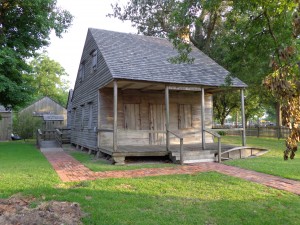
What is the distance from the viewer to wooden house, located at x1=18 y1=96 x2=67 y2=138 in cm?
2655

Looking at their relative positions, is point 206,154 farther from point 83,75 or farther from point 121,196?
Result: point 83,75

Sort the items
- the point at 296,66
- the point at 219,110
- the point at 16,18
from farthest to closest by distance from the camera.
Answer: the point at 219,110 → the point at 16,18 → the point at 296,66

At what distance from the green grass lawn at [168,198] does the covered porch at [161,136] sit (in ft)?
9.82

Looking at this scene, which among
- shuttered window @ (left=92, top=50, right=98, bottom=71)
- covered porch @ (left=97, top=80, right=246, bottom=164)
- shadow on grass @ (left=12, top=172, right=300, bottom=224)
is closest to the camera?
shadow on grass @ (left=12, top=172, right=300, bottom=224)

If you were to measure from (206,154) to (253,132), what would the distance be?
1737 cm

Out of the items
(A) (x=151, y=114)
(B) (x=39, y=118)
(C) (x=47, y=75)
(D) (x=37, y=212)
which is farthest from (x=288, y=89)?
(C) (x=47, y=75)

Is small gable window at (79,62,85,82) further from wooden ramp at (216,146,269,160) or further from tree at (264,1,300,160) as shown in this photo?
tree at (264,1,300,160)

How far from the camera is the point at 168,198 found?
5922 millimetres

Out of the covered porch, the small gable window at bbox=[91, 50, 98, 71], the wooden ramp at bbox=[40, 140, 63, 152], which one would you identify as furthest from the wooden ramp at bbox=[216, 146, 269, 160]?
the wooden ramp at bbox=[40, 140, 63, 152]

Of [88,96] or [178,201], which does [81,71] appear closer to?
[88,96]

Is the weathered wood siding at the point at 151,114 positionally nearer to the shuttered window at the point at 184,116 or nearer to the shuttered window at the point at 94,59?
the shuttered window at the point at 184,116

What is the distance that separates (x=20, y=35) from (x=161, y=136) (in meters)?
10.8

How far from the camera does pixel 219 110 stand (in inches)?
1474

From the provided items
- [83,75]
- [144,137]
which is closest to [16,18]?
[83,75]
